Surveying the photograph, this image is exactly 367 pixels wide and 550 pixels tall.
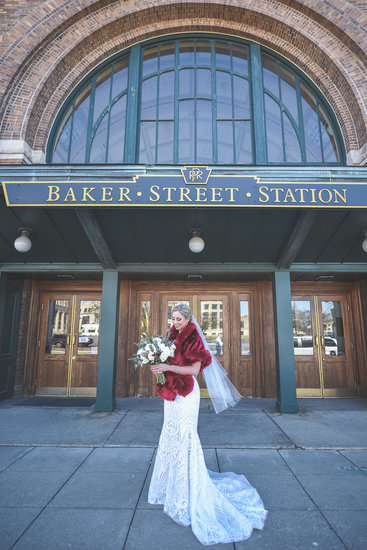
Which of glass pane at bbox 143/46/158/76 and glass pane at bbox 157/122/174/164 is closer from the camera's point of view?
glass pane at bbox 157/122/174/164

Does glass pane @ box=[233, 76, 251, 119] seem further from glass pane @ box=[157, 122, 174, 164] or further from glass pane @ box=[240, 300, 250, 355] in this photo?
glass pane @ box=[240, 300, 250, 355]

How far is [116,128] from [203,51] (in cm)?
324

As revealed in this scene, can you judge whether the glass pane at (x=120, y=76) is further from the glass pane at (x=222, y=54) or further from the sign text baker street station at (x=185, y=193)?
the sign text baker street station at (x=185, y=193)

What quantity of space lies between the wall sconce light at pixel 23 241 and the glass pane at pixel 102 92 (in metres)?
3.70

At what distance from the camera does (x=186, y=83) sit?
7.57 meters

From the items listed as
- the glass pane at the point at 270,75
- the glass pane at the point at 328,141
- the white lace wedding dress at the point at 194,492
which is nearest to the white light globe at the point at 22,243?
the white lace wedding dress at the point at 194,492

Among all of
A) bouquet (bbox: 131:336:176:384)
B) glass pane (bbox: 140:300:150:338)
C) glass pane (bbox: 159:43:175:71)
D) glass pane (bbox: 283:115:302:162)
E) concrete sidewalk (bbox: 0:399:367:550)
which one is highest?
glass pane (bbox: 159:43:175:71)

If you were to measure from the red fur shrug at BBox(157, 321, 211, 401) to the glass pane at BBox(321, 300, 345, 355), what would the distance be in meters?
6.35

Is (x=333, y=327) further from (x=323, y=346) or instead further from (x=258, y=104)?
(x=258, y=104)

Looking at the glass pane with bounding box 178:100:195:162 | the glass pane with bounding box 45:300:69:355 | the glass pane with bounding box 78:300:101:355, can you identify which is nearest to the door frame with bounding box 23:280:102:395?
the glass pane with bounding box 45:300:69:355

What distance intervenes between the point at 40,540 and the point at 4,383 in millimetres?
5818

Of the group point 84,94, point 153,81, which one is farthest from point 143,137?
point 84,94

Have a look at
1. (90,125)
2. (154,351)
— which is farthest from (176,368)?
(90,125)

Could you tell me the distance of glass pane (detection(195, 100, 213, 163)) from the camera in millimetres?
7461
